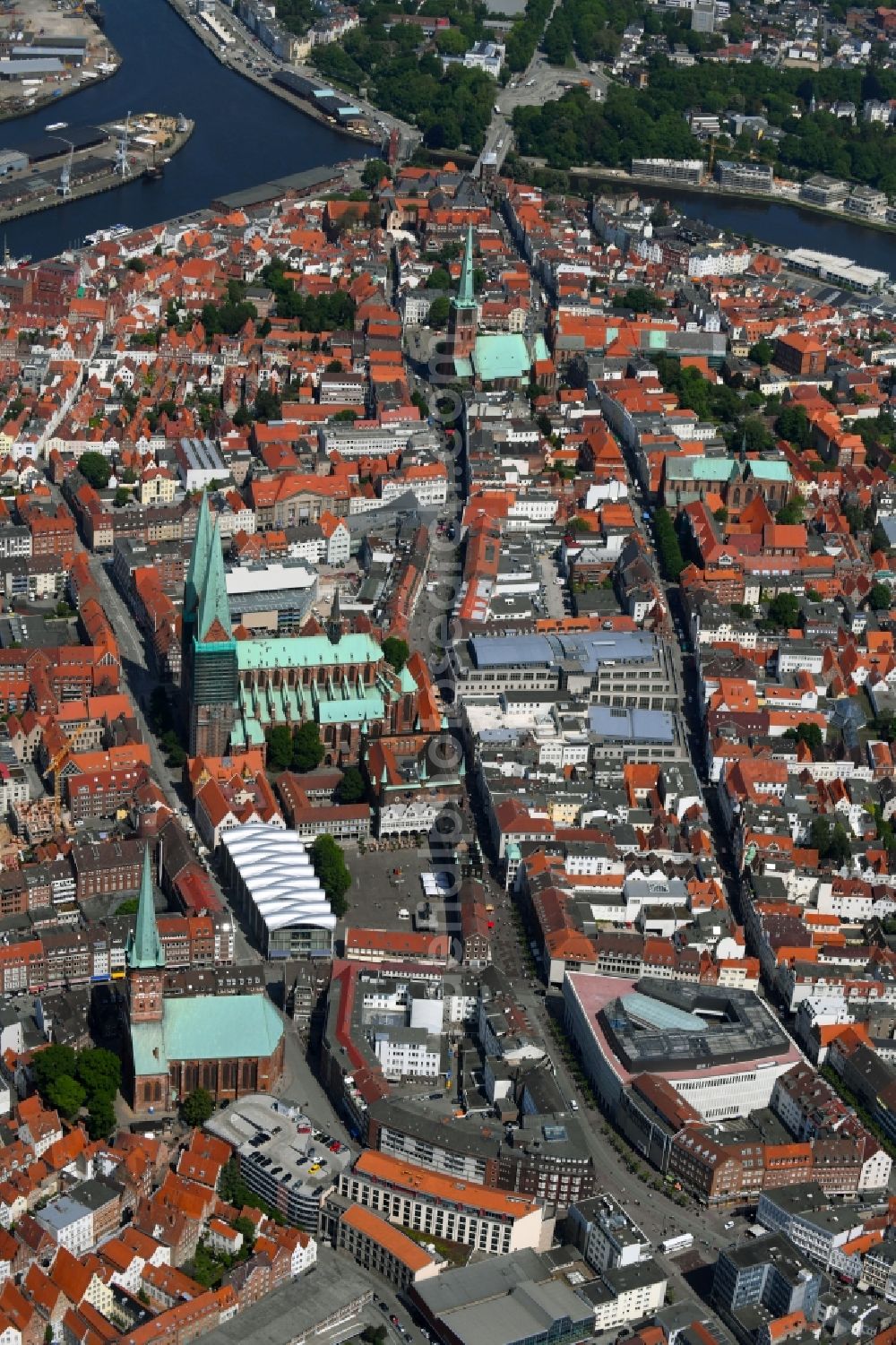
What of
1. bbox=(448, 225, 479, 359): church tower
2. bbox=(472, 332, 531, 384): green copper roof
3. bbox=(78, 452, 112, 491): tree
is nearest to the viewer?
bbox=(78, 452, 112, 491): tree

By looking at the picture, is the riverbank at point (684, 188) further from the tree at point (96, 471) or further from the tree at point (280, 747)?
the tree at point (280, 747)

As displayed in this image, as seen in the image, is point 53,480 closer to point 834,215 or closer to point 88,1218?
point 88,1218

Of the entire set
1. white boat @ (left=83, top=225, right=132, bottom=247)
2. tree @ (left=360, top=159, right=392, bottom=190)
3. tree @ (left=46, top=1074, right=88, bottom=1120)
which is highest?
tree @ (left=360, top=159, right=392, bottom=190)

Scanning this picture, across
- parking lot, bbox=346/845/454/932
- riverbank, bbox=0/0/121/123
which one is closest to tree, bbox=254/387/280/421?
parking lot, bbox=346/845/454/932

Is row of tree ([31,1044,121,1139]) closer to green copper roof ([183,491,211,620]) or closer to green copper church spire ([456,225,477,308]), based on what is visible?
green copper roof ([183,491,211,620])

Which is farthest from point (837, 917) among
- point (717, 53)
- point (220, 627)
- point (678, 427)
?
point (717, 53)

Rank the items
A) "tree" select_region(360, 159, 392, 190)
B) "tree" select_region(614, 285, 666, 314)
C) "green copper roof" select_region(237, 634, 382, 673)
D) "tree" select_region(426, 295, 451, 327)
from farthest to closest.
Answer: "tree" select_region(360, 159, 392, 190)
"tree" select_region(614, 285, 666, 314)
"tree" select_region(426, 295, 451, 327)
"green copper roof" select_region(237, 634, 382, 673)
